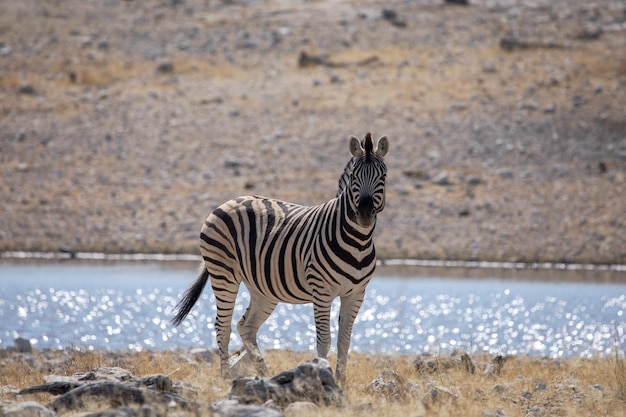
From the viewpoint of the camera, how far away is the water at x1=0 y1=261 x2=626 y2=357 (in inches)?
613

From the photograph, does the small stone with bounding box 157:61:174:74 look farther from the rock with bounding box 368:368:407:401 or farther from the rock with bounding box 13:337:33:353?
the rock with bounding box 368:368:407:401

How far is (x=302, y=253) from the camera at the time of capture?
362 inches

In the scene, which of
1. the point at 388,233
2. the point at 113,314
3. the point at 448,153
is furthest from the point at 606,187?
the point at 113,314

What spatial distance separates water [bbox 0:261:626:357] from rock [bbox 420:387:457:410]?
557cm

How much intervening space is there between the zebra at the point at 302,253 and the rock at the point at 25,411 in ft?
9.18

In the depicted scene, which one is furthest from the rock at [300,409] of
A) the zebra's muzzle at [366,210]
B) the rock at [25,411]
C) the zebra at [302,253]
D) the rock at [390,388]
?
the zebra's muzzle at [366,210]

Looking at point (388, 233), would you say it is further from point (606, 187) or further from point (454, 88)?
point (454, 88)

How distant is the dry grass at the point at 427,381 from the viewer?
7.80 meters

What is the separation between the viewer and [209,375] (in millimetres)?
10078

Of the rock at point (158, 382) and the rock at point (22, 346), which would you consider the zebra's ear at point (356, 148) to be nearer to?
the rock at point (158, 382)

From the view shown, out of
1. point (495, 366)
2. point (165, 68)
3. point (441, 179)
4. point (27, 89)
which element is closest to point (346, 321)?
point (495, 366)

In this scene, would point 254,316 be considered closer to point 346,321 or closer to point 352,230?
point 346,321

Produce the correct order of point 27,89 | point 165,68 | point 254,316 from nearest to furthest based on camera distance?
point 254,316
point 27,89
point 165,68

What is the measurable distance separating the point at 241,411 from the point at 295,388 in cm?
91
